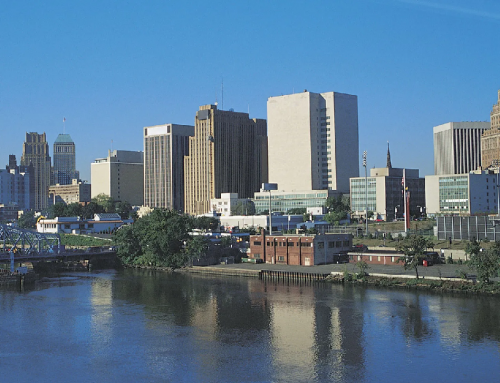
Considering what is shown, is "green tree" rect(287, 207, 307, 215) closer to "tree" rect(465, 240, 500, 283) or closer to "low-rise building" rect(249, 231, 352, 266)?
"low-rise building" rect(249, 231, 352, 266)

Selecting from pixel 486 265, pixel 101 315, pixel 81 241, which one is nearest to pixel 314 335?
pixel 101 315

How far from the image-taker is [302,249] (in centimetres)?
9431

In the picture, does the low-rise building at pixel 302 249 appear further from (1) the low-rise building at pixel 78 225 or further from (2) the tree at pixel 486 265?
(1) the low-rise building at pixel 78 225

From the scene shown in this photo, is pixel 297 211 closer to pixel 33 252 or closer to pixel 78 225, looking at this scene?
pixel 78 225

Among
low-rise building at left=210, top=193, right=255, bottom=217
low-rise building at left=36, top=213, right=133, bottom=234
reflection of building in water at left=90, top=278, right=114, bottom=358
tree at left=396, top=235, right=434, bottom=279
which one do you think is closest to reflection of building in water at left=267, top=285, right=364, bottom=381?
tree at left=396, top=235, right=434, bottom=279

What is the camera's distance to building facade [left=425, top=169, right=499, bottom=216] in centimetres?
13950

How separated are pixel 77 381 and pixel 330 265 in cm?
5353

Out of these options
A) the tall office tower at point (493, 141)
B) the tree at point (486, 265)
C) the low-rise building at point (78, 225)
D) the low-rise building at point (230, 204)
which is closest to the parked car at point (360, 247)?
the tree at point (486, 265)

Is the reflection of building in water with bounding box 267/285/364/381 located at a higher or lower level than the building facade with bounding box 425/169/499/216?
lower

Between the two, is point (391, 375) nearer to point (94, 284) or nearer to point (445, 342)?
point (445, 342)

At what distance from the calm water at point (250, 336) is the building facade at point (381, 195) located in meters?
86.1

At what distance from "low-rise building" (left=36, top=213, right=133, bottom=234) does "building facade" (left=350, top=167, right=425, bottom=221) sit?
57.8m

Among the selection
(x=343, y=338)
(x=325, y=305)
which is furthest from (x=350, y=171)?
(x=343, y=338)

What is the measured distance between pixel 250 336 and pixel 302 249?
41072 millimetres
